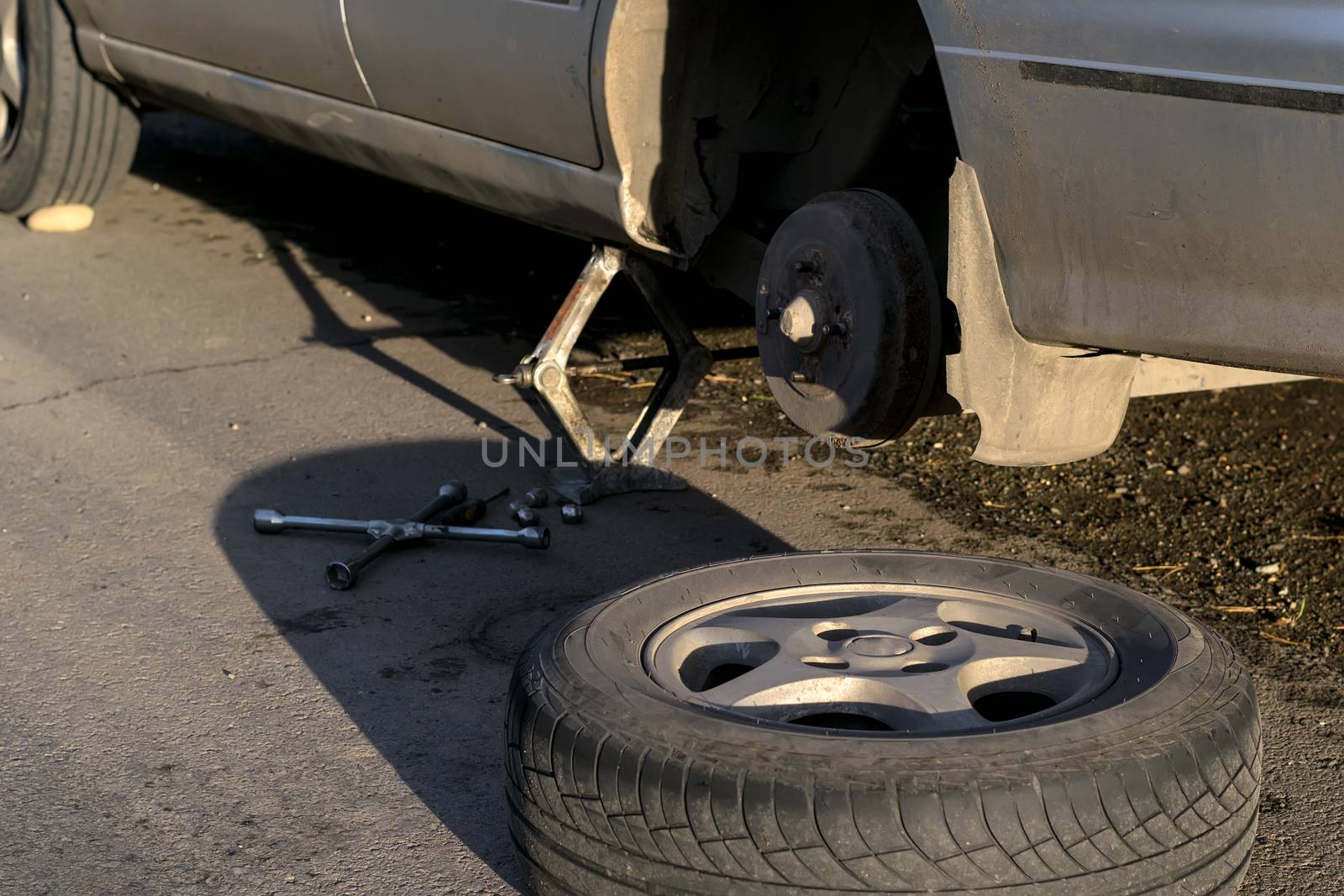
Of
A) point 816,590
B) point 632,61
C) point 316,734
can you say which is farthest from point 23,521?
point 816,590

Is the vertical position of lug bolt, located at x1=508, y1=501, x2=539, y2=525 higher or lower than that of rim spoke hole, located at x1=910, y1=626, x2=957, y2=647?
lower

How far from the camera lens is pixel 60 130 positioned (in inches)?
214

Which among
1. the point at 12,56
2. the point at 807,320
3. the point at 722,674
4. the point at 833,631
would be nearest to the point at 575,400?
the point at 807,320

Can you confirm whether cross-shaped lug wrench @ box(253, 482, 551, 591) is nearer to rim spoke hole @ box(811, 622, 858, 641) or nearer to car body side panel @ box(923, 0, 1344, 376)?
rim spoke hole @ box(811, 622, 858, 641)

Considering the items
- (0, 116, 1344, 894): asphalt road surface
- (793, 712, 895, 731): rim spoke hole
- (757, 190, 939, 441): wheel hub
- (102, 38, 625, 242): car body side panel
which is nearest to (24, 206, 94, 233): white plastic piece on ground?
(0, 116, 1344, 894): asphalt road surface

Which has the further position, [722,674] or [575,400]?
[575,400]

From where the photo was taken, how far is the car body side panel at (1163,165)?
6.23ft

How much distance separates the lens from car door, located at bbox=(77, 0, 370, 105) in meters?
3.67

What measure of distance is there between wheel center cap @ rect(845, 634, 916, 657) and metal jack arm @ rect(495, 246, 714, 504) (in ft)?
4.66

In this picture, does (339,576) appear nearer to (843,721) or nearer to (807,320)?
(807,320)

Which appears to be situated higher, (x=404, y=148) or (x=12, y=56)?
(x=404, y=148)

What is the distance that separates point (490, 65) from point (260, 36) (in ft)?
3.51

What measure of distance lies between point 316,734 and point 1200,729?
4.54 ft

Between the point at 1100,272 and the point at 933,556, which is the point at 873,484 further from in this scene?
the point at 1100,272
